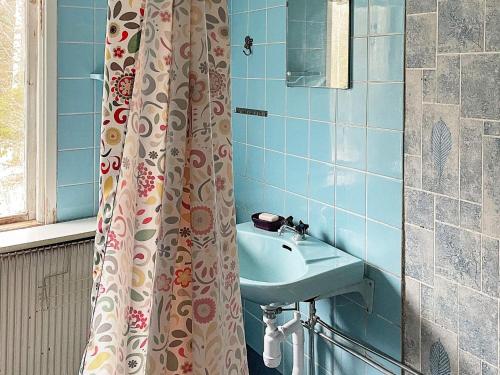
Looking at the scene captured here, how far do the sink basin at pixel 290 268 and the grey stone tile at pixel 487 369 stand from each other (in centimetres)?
45

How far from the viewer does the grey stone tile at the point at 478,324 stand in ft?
4.31

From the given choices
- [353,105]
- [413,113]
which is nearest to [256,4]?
[353,105]

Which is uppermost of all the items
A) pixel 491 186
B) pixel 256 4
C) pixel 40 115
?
pixel 256 4

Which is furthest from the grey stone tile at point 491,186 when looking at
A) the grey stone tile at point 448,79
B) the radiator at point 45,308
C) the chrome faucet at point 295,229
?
the radiator at point 45,308

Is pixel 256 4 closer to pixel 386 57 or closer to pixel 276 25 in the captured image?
pixel 276 25

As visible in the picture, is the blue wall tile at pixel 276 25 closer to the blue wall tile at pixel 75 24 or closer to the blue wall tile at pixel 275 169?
the blue wall tile at pixel 275 169

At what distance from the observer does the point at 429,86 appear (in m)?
1.44

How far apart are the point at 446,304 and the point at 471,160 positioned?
1.30 feet

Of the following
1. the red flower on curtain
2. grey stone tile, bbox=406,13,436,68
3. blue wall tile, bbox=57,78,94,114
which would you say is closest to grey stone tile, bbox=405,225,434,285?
grey stone tile, bbox=406,13,436,68

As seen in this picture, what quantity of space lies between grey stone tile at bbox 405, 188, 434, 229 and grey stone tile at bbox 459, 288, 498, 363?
0.21 metres

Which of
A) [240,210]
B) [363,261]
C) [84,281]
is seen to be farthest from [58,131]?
[363,261]

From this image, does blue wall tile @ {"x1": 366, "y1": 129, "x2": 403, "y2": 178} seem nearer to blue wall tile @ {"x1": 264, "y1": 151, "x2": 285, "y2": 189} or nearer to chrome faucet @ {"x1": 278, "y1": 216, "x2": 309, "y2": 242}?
chrome faucet @ {"x1": 278, "y1": 216, "x2": 309, "y2": 242}

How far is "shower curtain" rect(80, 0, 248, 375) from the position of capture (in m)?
0.76

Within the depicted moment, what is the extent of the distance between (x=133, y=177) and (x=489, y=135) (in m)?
0.92
